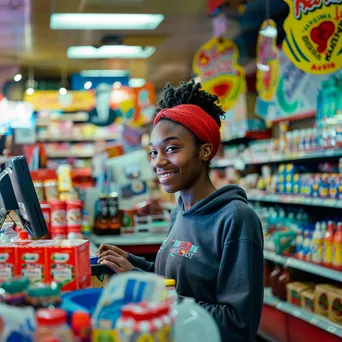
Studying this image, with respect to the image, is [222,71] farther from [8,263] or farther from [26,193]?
[8,263]

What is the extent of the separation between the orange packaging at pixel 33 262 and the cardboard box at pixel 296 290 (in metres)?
3.86

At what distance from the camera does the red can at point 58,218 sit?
3689 millimetres

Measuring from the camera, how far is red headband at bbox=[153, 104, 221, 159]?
2.00 meters

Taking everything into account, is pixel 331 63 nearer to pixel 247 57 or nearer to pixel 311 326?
pixel 311 326

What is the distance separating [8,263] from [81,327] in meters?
0.60

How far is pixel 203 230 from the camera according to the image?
1960mm

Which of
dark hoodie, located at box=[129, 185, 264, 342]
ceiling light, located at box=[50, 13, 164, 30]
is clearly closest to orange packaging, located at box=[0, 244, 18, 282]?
dark hoodie, located at box=[129, 185, 264, 342]

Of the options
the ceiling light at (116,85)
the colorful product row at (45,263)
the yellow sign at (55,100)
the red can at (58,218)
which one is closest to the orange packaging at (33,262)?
the colorful product row at (45,263)

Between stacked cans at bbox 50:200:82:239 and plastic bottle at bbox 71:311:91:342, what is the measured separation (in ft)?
8.48

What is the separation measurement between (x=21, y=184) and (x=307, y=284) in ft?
12.4

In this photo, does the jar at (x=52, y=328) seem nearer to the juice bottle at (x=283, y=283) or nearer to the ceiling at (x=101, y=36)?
the juice bottle at (x=283, y=283)

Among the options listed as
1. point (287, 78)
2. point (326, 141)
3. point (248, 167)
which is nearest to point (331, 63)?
point (326, 141)

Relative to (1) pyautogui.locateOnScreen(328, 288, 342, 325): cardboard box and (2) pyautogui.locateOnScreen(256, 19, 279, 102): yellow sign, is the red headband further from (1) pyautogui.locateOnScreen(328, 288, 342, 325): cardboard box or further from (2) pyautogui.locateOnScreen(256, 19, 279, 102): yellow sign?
(2) pyautogui.locateOnScreen(256, 19, 279, 102): yellow sign

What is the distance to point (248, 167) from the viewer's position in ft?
23.4
